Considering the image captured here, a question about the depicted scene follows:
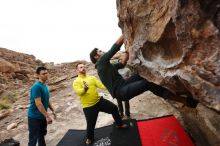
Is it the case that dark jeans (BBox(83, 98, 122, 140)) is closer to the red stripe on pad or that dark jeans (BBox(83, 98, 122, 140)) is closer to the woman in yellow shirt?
the woman in yellow shirt

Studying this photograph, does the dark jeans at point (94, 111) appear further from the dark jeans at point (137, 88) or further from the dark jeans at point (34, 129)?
the dark jeans at point (137, 88)

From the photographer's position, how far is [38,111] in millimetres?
4926

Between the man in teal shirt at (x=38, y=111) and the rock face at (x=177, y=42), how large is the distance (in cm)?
221

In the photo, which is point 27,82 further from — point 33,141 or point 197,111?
point 197,111

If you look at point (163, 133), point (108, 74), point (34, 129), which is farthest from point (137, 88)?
point (34, 129)

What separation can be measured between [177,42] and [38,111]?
3.43 metres

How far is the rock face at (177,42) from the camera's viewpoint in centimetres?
226

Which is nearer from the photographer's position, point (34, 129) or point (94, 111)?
point (34, 129)

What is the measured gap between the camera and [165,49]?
326 centimetres

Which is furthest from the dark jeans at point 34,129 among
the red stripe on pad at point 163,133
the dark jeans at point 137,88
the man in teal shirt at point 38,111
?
the red stripe on pad at point 163,133

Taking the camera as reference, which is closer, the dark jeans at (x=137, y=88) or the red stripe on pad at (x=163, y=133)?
the dark jeans at (x=137, y=88)

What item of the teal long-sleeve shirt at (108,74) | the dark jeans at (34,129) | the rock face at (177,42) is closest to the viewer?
the rock face at (177,42)

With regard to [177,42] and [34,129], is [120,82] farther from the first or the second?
[34,129]

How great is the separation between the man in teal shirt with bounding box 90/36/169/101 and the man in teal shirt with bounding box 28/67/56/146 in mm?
1469
